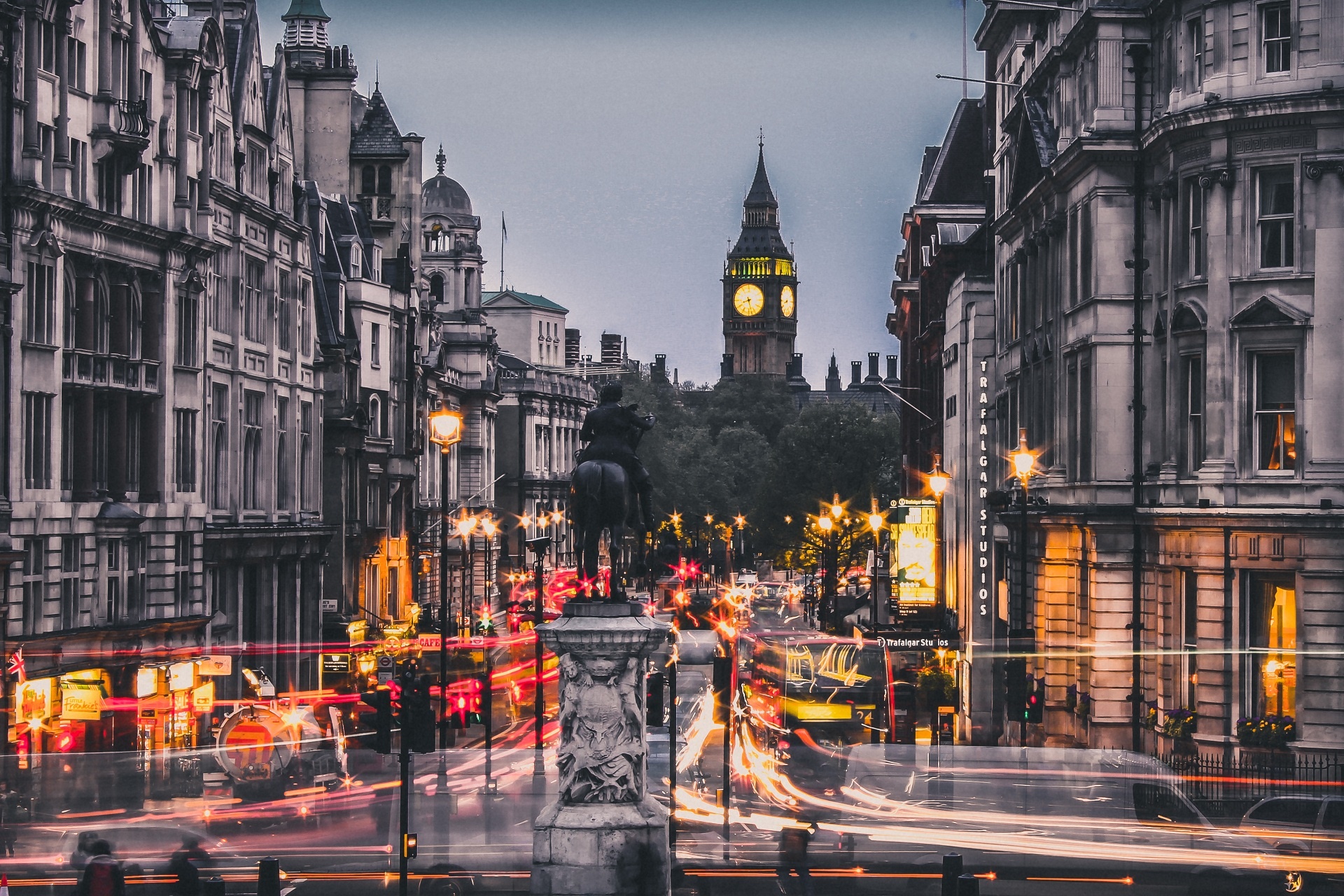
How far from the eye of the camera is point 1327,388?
3950 cm

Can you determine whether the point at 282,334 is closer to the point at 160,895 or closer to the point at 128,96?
the point at 128,96

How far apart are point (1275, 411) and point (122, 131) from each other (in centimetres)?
2766

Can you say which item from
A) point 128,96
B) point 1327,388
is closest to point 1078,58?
point 1327,388

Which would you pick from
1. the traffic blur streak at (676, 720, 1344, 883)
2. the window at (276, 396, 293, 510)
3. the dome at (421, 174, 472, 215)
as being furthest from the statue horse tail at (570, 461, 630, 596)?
the dome at (421, 174, 472, 215)

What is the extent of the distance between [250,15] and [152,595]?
72.4ft

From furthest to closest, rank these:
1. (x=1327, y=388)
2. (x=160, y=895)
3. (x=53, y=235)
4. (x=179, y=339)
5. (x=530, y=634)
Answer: (x=530, y=634)
(x=179, y=339)
(x=53, y=235)
(x=1327, y=388)
(x=160, y=895)

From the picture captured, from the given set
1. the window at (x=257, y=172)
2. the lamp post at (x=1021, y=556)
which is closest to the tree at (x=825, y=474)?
the lamp post at (x=1021, y=556)

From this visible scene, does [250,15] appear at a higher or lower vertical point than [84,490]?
higher

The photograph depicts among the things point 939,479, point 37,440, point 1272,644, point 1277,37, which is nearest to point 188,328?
point 37,440

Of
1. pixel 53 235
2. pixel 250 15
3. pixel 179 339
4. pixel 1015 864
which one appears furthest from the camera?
pixel 250 15

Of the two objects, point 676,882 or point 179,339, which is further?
point 179,339

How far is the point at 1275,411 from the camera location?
40.3 m

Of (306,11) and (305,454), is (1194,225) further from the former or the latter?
(306,11)

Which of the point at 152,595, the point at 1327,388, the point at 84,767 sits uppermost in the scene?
A: the point at 1327,388
